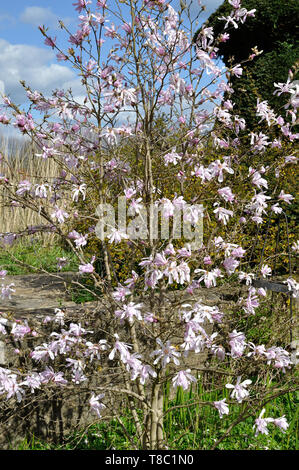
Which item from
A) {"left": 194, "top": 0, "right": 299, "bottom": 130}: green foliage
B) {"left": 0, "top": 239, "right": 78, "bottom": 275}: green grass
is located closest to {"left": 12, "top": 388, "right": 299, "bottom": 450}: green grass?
{"left": 0, "top": 239, "right": 78, "bottom": 275}: green grass

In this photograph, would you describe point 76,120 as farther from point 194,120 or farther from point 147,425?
point 147,425

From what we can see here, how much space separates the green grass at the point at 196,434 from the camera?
3.06 metres

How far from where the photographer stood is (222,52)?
322 inches

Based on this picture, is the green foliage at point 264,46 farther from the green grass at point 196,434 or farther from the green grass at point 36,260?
the green grass at point 196,434

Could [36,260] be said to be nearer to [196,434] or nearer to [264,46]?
[196,434]

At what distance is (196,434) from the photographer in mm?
3197

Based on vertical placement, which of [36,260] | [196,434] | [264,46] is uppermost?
[264,46]

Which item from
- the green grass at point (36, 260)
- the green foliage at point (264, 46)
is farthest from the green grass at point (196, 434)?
the green foliage at point (264, 46)

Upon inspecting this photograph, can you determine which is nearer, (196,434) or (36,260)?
(196,434)

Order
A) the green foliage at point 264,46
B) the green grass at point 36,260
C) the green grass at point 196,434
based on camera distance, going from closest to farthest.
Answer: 1. the green grass at point 196,434
2. the green grass at point 36,260
3. the green foliage at point 264,46

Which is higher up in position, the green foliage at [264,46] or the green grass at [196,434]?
the green foliage at [264,46]

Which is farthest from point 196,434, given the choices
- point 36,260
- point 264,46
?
point 264,46

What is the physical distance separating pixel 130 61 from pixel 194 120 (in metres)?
0.48
